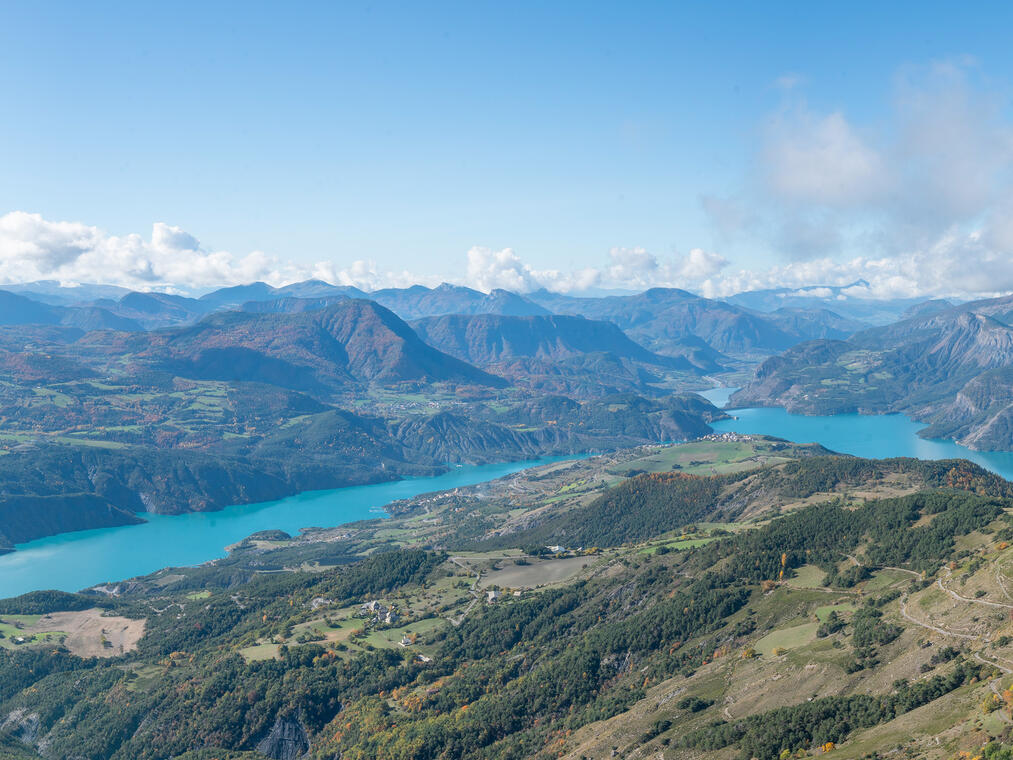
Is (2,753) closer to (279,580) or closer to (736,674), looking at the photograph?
(279,580)

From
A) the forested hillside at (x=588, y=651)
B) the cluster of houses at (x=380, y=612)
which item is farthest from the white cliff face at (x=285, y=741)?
the cluster of houses at (x=380, y=612)

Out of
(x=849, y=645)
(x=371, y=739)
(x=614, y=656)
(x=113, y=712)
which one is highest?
(x=849, y=645)

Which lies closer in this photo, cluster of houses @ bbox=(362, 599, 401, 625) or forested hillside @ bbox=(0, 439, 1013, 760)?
forested hillside @ bbox=(0, 439, 1013, 760)

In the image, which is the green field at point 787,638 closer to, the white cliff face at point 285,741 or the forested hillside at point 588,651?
the forested hillside at point 588,651

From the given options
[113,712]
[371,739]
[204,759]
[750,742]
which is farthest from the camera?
[113,712]

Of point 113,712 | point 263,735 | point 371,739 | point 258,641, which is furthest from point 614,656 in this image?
point 113,712

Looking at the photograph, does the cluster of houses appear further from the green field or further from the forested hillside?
the green field

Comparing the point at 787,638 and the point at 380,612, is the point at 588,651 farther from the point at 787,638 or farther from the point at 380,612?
the point at 380,612

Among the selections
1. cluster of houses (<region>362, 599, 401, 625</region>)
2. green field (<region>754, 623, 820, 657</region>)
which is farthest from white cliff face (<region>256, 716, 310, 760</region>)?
green field (<region>754, 623, 820, 657</region>)

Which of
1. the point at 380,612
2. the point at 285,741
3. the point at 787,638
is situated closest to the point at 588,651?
the point at 787,638
